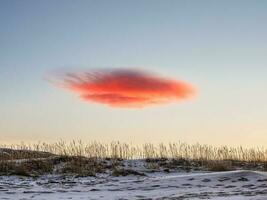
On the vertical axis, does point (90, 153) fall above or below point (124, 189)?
above

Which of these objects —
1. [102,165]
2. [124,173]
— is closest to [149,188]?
[124,173]

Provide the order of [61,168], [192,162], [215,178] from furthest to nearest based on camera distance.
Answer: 1. [192,162]
2. [61,168]
3. [215,178]

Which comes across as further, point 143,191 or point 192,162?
point 192,162

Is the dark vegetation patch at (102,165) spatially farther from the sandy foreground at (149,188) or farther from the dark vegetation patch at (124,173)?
the sandy foreground at (149,188)

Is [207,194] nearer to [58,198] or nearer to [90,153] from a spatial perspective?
[58,198]

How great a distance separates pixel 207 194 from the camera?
13.9 m

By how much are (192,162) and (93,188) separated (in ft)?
38.1

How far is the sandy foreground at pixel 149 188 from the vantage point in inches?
565

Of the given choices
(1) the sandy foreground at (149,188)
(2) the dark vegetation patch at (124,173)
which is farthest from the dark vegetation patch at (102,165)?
(1) the sandy foreground at (149,188)

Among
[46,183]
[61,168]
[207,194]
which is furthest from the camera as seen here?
[61,168]

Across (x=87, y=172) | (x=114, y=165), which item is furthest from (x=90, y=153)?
(x=87, y=172)

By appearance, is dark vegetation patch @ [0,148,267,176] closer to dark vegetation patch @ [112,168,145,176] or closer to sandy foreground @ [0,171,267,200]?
dark vegetation patch @ [112,168,145,176]

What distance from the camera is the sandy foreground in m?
14.4

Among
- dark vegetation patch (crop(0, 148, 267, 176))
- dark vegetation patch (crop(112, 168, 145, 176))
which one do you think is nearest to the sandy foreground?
dark vegetation patch (crop(112, 168, 145, 176))
